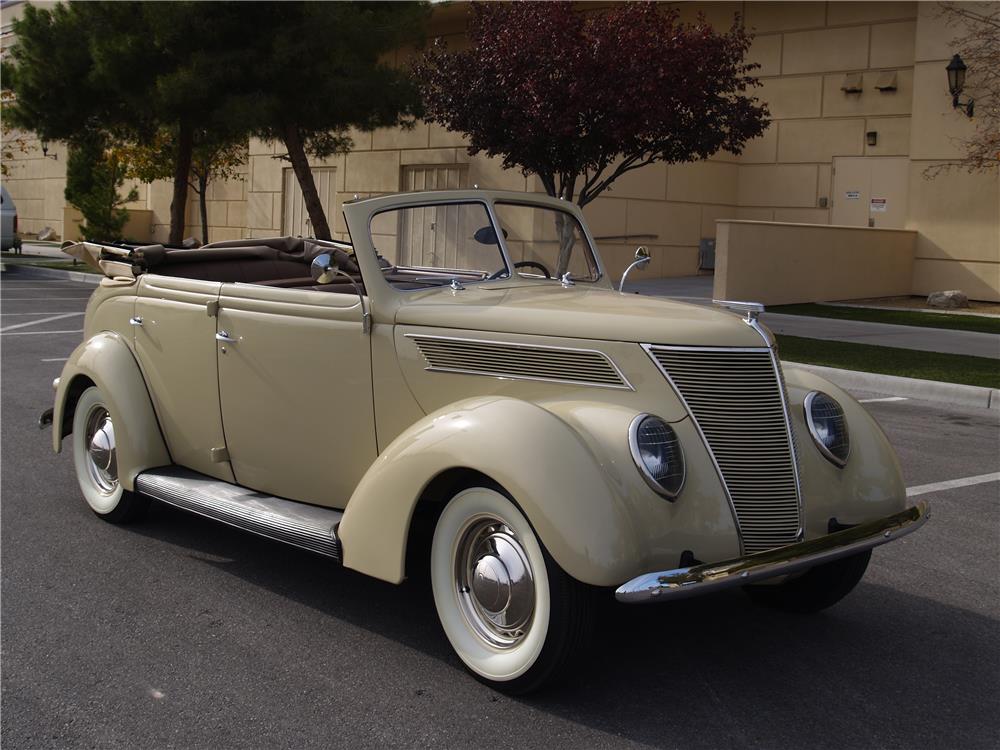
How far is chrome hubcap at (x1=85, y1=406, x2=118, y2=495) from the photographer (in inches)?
213

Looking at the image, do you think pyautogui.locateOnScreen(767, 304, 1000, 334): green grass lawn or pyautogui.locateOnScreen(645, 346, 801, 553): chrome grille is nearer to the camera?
pyautogui.locateOnScreen(645, 346, 801, 553): chrome grille

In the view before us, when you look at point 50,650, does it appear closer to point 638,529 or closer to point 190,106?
point 638,529

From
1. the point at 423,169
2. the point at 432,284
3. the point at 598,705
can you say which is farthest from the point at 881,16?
the point at 598,705

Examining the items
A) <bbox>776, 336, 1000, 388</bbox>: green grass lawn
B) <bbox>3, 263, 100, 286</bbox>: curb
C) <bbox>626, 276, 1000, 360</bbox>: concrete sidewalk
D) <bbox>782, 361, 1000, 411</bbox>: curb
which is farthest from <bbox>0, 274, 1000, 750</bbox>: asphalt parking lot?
<bbox>3, 263, 100, 286</bbox>: curb

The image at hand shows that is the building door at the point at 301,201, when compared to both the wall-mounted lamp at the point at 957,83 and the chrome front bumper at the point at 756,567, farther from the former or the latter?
the chrome front bumper at the point at 756,567

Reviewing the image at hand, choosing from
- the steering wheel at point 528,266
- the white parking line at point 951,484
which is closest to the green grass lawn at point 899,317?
the white parking line at point 951,484

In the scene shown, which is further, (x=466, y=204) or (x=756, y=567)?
(x=466, y=204)

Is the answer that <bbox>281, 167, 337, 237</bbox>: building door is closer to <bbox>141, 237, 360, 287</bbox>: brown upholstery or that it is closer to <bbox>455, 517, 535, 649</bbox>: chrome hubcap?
<bbox>141, 237, 360, 287</bbox>: brown upholstery

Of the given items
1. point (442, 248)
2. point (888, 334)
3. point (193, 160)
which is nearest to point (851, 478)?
point (442, 248)

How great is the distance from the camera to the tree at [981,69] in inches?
693

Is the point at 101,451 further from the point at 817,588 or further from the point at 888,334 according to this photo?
the point at 888,334

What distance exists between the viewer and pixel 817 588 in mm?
4262

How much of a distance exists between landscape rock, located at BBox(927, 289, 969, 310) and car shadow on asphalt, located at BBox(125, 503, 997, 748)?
14.6 m

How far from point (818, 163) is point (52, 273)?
16517mm
